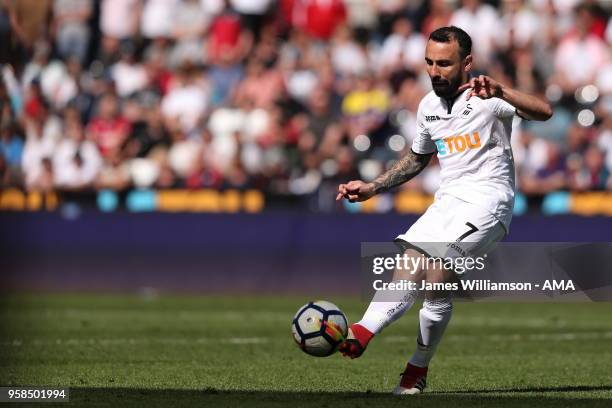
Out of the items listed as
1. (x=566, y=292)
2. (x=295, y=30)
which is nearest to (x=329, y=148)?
(x=295, y=30)

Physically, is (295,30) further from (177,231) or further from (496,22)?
(177,231)

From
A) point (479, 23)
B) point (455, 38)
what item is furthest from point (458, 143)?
point (479, 23)

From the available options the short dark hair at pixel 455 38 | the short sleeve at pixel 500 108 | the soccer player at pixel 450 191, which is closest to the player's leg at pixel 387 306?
the soccer player at pixel 450 191

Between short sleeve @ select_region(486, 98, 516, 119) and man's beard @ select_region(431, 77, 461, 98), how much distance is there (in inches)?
9.1

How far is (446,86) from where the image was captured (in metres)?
8.74

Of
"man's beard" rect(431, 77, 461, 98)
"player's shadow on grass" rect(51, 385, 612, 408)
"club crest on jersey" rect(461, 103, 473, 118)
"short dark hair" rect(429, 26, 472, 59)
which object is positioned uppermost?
"short dark hair" rect(429, 26, 472, 59)

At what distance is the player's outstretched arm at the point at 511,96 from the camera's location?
8.02 metres

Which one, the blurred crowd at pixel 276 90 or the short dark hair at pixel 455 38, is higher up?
the short dark hair at pixel 455 38

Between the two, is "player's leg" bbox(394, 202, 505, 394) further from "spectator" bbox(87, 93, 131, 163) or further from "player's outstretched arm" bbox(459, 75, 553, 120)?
"spectator" bbox(87, 93, 131, 163)

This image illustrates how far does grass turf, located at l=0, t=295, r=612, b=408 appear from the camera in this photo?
8.64m

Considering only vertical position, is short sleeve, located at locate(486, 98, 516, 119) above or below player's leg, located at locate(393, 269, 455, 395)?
above

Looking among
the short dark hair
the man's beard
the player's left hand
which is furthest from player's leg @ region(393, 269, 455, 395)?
the short dark hair

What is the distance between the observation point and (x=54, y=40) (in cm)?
2294

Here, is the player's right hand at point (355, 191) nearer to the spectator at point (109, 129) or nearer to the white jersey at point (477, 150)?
the white jersey at point (477, 150)
